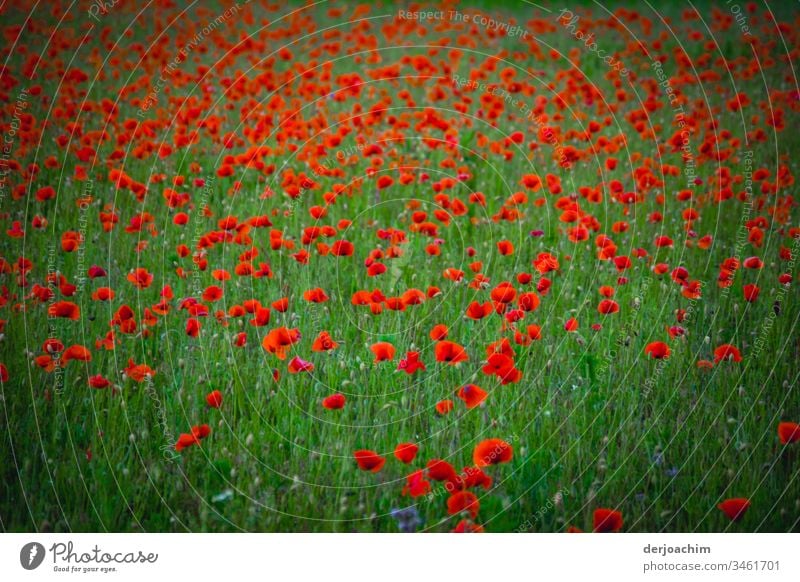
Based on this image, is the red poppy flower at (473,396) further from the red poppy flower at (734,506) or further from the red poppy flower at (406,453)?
the red poppy flower at (734,506)

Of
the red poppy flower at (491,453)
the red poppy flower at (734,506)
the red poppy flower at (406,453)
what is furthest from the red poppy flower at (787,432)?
the red poppy flower at (406,453)

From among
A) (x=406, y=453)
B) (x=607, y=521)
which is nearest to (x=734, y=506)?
(x=607, y=521)

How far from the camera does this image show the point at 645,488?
3.01 metres

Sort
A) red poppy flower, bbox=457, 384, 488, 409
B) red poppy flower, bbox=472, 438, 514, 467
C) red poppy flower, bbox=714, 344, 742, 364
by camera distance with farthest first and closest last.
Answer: red poppy flower, bbox=714, 344, 742, 364, red poppy flower, bbox=457, 384, 488, 409, red poppy flower, bbox=472, 438, 514, 467

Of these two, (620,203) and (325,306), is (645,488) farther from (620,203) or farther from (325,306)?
(620,203)

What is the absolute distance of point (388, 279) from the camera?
390 cm

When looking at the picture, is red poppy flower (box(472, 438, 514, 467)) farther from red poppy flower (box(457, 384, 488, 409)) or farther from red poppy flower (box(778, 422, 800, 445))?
red poppy flower (box(778, 422, 800, 445))

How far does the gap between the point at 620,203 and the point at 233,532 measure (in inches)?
110

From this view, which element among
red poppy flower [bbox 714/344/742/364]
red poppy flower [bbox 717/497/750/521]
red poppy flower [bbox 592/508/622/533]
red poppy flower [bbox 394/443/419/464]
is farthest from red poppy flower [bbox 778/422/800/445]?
red poppy flower [bbox 394/443/419/464]

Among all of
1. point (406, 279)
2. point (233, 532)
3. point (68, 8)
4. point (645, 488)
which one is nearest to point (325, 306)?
point (406, 279)

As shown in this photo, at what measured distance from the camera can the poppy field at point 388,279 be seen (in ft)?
9.75

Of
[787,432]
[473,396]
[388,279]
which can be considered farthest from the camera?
[388,279]

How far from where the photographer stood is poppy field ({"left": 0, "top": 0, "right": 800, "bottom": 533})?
2.97 metres

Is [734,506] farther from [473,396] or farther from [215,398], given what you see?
[215,398]
